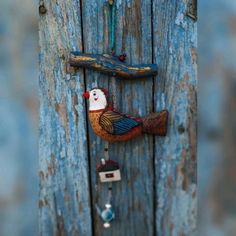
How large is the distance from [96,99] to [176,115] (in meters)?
0.23

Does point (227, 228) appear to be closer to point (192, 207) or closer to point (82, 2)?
point (192, 207)

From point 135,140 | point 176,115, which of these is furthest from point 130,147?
point 176,115

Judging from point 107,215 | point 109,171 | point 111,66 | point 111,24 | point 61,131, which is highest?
point 111,24

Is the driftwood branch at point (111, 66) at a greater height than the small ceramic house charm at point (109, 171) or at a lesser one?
greater

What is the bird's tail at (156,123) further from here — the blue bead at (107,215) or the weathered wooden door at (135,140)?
the blue bead at (107,215)

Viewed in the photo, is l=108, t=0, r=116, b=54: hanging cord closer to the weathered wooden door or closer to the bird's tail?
the weathered wooden door

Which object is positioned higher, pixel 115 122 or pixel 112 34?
pixel 112 34

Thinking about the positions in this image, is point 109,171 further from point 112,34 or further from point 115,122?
point 112,34

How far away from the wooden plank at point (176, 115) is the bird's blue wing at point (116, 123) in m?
0.10

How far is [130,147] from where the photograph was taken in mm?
1574

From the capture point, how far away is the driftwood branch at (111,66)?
153 centimetres

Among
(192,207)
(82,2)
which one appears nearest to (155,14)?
(82,2)

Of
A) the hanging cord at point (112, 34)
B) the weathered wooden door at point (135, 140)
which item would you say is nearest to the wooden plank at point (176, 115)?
the weathered wooden door at point (135, 140)

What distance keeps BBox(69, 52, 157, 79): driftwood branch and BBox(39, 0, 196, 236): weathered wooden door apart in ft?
0.10
